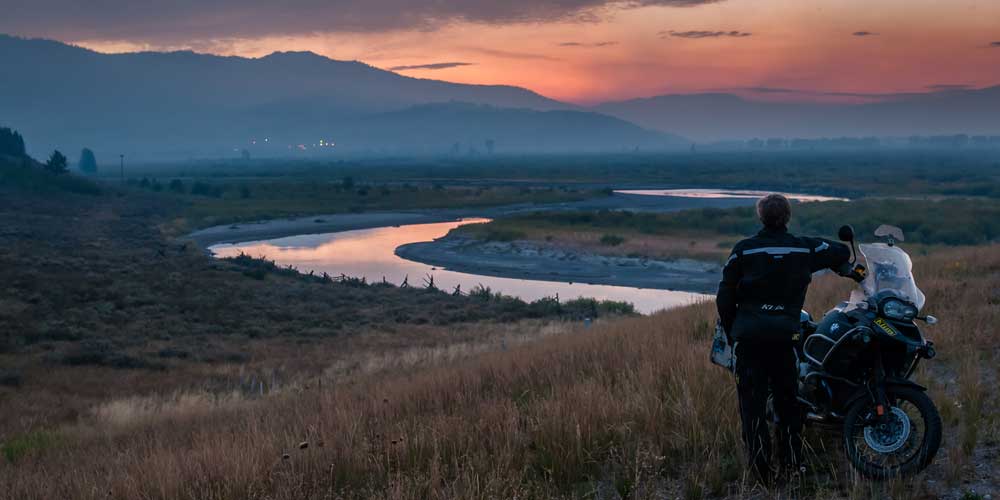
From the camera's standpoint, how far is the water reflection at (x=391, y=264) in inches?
1433

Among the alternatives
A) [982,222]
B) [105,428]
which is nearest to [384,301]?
[105,428]

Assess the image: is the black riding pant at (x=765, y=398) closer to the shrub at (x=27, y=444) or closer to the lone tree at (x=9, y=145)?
the shrub at (x=27, y=444)

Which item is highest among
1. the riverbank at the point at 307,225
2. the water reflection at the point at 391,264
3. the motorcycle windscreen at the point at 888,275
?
the motorcycle windscreen at the point at 888,275

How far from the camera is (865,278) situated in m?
4.96

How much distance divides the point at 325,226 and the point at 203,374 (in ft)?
162

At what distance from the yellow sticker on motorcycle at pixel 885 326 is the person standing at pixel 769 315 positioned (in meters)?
0.40

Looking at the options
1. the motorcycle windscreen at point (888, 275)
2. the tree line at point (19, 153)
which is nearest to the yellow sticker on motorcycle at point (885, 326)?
the motorcycle windscreen at point (888, 275)

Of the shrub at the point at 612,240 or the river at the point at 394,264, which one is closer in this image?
the river at the point at 394,264

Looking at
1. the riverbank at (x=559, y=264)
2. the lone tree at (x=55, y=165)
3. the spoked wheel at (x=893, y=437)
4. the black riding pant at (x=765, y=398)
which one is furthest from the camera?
the lone tree at (x=55, y=165)

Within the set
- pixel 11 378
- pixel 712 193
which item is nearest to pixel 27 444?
pixel 11 378

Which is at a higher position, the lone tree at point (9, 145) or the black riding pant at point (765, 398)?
the lone tree at point (9, 145)

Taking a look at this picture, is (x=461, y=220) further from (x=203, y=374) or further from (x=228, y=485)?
(x=228, y=485)

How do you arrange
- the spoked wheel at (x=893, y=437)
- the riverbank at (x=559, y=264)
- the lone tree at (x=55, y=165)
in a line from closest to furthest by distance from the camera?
the spoked wheel at (x=893, y=437)
the riverbank at (x=559, y=264)
the lone tree at (x=55, y=165)

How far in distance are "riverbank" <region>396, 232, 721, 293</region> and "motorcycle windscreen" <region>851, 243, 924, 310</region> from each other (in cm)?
3116
